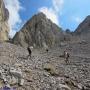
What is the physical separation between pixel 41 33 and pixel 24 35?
5.47m

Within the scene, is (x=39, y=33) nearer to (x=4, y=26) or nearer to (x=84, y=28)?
(x=84, y=28)

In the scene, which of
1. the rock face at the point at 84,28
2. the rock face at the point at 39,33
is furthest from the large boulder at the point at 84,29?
the rock face at the point at 39,33

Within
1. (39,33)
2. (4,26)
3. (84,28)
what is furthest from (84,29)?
(4,26)

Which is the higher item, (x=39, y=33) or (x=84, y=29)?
(x=84, y=29)

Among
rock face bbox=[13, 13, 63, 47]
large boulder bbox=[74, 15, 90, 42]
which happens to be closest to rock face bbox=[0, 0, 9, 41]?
rock face bbox=[13, 13, 63, 47]

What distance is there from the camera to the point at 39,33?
10969 centimetres

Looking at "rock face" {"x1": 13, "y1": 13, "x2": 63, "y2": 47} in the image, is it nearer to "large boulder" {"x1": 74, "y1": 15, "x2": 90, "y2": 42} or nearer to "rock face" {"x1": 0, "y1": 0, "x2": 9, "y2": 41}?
"large boulder" {"x1": 74, "y1": 15, "x2": 90, "y2": 42}

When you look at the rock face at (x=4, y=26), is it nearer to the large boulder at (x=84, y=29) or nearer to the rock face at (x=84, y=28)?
the large boulder at (x=84, y=29)

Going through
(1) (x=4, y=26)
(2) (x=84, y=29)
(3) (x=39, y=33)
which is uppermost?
(1) (x=4, y=26)

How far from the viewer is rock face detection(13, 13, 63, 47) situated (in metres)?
106

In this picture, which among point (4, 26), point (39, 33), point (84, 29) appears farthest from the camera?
point (84, 29)

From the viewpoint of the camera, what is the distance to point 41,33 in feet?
Result: 357

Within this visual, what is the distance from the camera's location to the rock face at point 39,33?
4166 inches

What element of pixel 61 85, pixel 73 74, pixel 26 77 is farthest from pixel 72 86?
pixel 73 74
